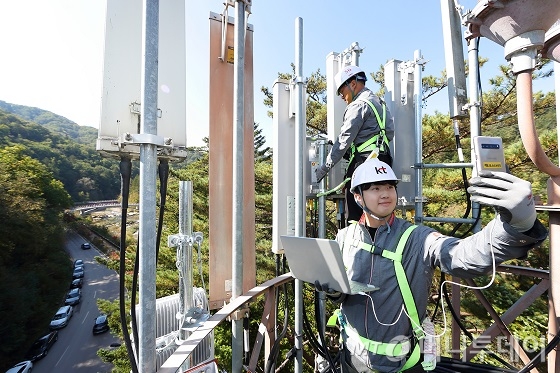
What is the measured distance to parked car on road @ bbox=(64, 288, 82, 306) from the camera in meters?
25.9

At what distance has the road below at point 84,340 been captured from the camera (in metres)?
18.0

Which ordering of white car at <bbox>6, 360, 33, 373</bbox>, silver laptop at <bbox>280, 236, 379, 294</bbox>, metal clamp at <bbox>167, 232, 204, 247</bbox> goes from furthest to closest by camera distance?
white car at <bbox>6, 360, 33, 373</bbox>, metal clamp at <bbox>167, 232, 204, 247</bbox>, silver laptop at <bbox>280, 236, 379, 294</bbox>

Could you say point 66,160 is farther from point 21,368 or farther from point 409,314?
point 409,314

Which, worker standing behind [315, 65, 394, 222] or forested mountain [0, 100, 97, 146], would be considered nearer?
worker standing behind [315, 65, 394, 222]

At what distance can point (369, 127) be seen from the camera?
8.24ft

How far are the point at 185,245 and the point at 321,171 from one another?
130cm

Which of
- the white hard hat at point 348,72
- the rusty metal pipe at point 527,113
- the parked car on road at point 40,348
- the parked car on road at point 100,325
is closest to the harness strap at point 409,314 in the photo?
the rusty metal pipe at point 527,113

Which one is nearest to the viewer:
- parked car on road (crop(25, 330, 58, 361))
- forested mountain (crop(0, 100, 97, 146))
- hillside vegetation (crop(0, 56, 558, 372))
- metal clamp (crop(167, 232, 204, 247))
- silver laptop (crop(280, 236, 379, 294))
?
silver laptop (crop(280, 236, 379, 294))

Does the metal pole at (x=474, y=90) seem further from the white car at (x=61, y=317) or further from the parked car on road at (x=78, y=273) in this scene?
the parked car on road at (x=78, y=273)

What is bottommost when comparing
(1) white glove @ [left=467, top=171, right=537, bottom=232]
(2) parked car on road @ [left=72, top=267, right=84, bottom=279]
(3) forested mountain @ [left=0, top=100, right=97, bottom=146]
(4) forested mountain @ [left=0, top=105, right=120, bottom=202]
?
(2) parked car on road @ [left=72, top=267, right=84, bottom=279]

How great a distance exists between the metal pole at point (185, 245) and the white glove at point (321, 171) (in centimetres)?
115

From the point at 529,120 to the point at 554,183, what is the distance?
619mm

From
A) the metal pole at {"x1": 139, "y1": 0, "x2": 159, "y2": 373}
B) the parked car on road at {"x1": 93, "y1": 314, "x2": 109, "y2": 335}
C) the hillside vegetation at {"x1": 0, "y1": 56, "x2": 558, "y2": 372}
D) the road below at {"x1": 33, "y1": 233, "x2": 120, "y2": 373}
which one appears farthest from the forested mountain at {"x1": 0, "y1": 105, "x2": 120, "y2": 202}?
the metal pole at {"x1": 139, "y1": 0, "x2": 159, "y2": 373}

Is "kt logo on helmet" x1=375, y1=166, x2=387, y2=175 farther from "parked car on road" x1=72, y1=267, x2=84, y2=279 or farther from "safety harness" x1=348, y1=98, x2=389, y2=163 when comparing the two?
"parked car on road" x1=72, y1=267, x2=84, y2=279
